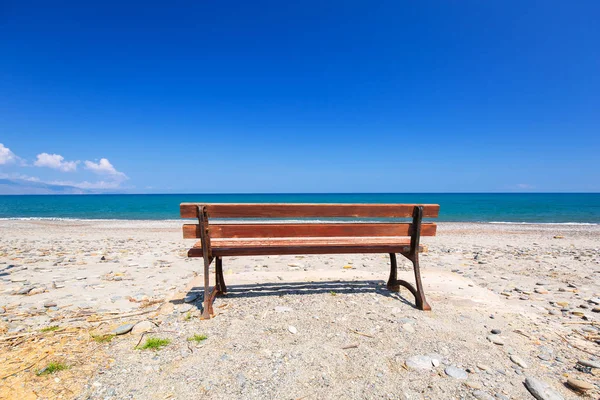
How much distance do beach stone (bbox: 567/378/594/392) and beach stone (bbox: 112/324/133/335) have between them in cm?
453

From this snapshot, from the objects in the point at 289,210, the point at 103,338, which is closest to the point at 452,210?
the point at 289,210

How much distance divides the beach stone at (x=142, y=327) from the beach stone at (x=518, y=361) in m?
4.01

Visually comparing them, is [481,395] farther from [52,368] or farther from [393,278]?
[52,368]

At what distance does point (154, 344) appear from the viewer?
3008mm

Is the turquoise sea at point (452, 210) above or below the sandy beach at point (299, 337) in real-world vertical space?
below

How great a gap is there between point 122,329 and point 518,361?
14.2 ft

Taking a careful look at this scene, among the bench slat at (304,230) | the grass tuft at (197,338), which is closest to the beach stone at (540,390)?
the bench slat at (304,230)

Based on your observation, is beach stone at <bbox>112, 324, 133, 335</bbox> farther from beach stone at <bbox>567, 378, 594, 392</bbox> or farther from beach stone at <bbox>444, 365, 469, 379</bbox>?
beach stone at <bbox>567, 378, 594, 392</bbox>

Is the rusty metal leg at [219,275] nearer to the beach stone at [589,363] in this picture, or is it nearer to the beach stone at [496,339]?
the beach stone at [496,339]

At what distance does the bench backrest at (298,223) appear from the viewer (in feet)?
12.6

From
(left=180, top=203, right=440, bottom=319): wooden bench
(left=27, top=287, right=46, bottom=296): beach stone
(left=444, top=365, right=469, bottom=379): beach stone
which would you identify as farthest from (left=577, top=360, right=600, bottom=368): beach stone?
(left=27, top=287, right=46, bottom=296): beach stone

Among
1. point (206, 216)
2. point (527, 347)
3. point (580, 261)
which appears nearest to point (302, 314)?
point (206, 216)

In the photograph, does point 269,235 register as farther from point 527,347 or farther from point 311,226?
point 527,347

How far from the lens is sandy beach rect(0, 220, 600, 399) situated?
2.43m
